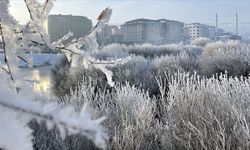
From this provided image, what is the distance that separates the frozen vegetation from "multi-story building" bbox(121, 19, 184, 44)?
4330 cm

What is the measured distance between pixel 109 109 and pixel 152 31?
54.5 metres

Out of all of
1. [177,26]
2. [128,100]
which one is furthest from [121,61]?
[177,26]

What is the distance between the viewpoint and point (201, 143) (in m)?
4.13

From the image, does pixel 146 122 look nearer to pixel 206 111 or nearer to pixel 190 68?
pixel 206 111

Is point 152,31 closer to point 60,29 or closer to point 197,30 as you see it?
point 197,30

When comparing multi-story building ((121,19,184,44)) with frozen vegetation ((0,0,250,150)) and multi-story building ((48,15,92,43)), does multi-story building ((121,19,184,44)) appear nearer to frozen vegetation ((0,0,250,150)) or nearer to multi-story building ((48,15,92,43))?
frozen vegetation ((0,0,250,150))

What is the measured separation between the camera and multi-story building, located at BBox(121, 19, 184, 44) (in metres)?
55.7

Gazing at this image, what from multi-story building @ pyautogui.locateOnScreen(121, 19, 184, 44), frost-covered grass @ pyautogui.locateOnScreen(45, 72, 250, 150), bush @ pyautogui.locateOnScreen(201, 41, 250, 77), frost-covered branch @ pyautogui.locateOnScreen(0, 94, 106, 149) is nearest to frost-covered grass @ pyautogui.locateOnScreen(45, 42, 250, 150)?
frost-covered grass @ pyautogui.locateOnScreen(45, 72, 250, 150)

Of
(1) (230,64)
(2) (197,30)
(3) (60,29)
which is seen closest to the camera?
(3) (60,29)

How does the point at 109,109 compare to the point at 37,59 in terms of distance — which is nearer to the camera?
the point at 37,59

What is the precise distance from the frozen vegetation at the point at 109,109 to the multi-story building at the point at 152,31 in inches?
1705

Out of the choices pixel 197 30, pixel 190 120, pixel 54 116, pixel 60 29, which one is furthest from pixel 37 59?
pixel 197 30

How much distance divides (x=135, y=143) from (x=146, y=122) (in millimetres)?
476

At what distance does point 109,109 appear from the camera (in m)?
5.99
